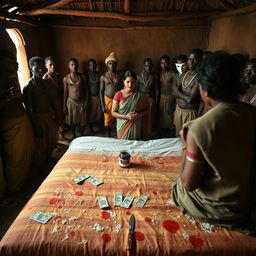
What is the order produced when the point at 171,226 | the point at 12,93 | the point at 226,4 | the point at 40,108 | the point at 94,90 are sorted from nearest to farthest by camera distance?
the point at 171,226
the point at 12,93
the point at 40,108
the point at 226,4
the point at 94,90

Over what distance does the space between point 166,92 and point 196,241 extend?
11.9ft

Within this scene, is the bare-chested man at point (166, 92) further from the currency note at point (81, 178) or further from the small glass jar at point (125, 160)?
the currency note at point (81, 178)

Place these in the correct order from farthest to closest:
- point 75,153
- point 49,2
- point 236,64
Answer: point 49,2 < point 75,153 < point 236,64

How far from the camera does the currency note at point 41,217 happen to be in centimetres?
128

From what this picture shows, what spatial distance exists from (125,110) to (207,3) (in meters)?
3.28

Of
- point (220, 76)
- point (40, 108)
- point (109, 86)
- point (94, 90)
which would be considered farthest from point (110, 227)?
point (94, 90)

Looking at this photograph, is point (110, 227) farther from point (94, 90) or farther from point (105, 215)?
A: point (94, 90)

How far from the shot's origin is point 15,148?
262 centimetres

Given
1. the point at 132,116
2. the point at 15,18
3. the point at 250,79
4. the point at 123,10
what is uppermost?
the point at 123,10

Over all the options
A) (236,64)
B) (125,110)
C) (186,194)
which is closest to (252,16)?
(125,110)

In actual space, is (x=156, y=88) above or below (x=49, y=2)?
below

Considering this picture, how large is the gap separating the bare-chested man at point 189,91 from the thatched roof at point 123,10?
114cm

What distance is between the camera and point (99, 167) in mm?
1850

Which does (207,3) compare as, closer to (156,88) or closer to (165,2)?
(165,2)
